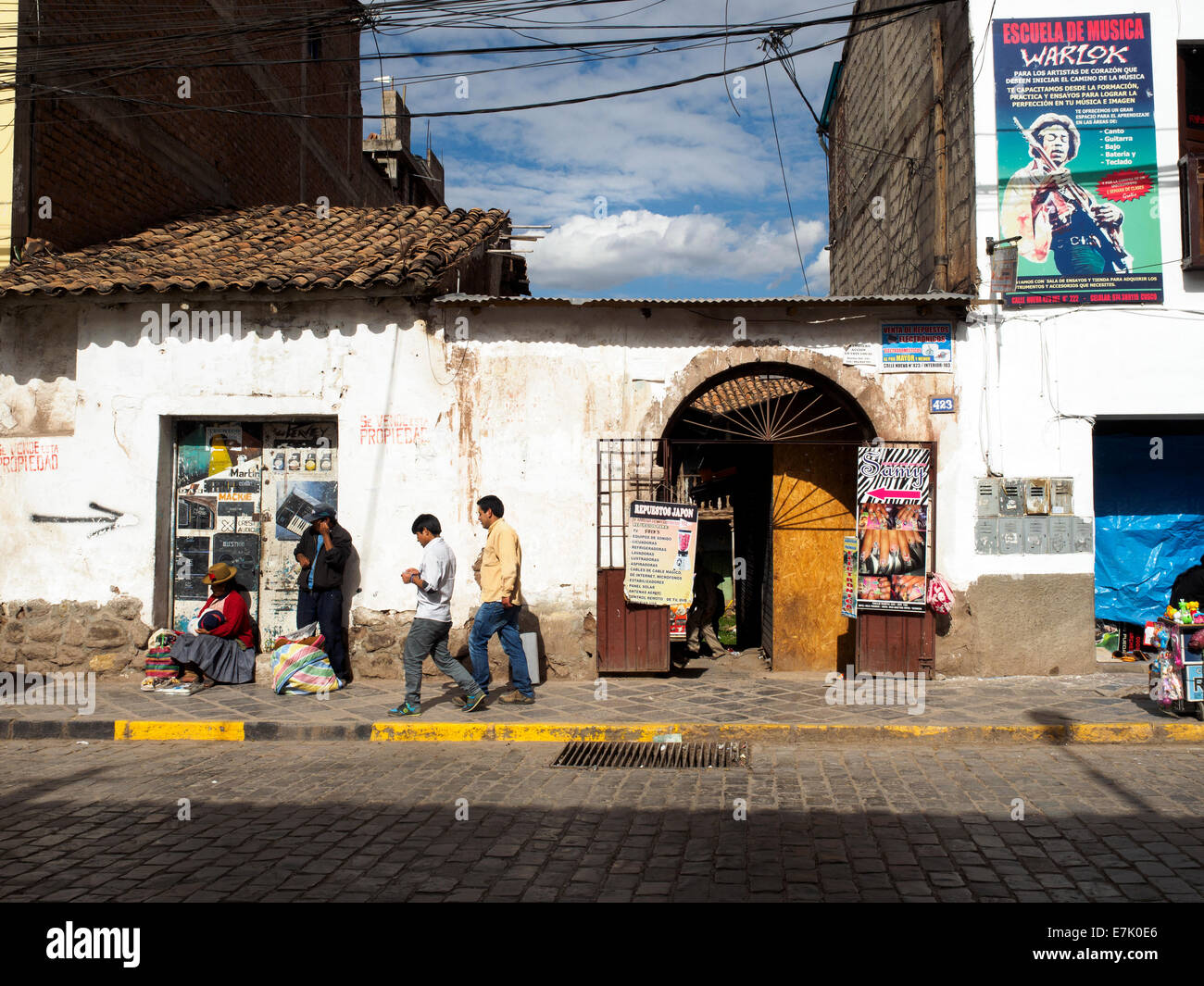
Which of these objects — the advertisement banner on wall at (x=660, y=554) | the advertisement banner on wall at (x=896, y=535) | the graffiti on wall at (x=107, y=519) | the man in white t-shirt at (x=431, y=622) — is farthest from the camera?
the graffiti on wall at (x=107, y=519)

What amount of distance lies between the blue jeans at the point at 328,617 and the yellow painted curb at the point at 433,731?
166 centimetres

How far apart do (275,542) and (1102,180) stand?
9321 mm

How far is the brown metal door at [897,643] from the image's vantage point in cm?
913

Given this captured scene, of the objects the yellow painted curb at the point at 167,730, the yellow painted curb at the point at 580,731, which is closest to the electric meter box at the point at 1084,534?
the yellow painted curb at the point at 580,731

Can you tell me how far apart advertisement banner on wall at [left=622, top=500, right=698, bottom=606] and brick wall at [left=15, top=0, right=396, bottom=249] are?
5809mm

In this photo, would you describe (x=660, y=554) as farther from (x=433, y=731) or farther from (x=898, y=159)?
(x=898, y=159)

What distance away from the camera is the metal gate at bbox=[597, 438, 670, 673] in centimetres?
938

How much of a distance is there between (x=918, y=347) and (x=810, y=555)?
2504 mm

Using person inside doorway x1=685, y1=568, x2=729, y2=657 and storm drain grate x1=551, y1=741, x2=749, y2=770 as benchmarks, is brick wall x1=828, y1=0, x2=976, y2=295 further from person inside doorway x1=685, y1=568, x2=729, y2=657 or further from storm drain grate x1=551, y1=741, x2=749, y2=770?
storm drain grate x1=551, y1=741, x2=749, y2=770

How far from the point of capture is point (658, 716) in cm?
796

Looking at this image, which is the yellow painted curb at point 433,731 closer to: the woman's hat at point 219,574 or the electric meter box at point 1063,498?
the woman's hat at point 219,574

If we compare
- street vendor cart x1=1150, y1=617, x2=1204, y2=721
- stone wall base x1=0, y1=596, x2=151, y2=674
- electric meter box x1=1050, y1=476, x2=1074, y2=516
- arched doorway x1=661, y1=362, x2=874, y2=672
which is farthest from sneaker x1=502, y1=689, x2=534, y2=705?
electric meter box x1=1050, y1=476, x2=1074, y2=516

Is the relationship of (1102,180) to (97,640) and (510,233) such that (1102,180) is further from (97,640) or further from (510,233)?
(97,640)
